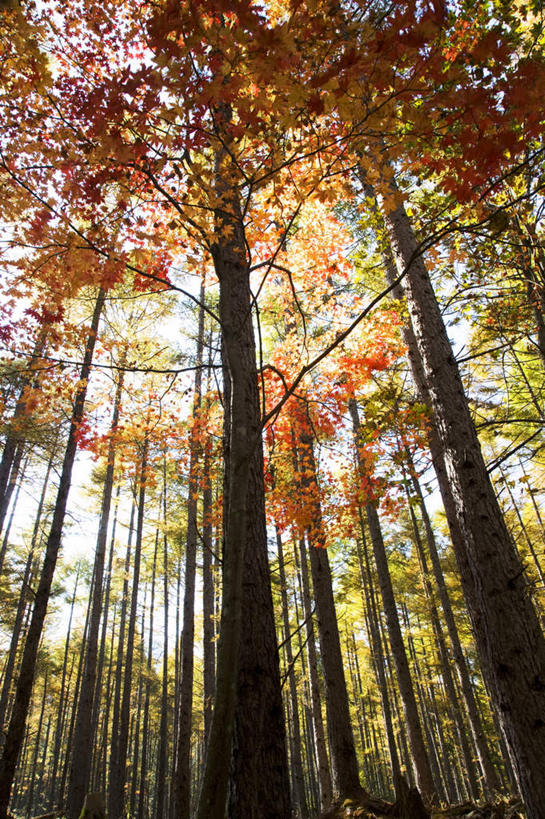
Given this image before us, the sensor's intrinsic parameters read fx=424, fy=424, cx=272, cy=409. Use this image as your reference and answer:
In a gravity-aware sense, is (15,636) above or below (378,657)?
above

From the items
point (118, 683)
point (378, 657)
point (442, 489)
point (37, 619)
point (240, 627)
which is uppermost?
point (442, 489)

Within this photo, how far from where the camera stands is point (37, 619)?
267 inches

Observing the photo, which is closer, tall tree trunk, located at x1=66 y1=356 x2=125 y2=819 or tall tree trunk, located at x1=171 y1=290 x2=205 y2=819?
tall tree trunk, located at x1=171 y1=290 x2=205 y2=819

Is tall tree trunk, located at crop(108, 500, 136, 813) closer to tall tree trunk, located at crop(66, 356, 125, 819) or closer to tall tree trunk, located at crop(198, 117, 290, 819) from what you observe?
tall tree trunk, located at crop(66, 356, 125, 819)

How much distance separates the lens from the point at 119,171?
2816 mm

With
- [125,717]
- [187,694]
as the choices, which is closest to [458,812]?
[187,694]

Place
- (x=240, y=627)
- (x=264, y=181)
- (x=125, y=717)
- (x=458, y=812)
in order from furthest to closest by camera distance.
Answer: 1. (x=125, y=717)
2. (x=458, y=812)
3. (x=264, y=181)
4. (x=240, y=627)

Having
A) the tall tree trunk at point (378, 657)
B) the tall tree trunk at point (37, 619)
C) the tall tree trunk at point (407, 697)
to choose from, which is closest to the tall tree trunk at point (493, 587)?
the tall tree trunk at point (407, 697)

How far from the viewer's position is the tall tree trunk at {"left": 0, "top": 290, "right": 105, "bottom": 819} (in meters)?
5.67

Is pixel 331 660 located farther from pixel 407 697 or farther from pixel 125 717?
pixel 125 717

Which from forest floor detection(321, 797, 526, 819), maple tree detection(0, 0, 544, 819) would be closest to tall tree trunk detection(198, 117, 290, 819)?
maple tree detection(0, 0, 544, 819)

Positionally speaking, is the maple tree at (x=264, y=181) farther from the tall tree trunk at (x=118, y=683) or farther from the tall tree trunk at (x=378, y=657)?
the tall tree trunk at (x=118, y=683)

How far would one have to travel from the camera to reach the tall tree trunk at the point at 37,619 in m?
5.67

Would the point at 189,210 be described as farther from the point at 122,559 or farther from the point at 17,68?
the point at 122,559
